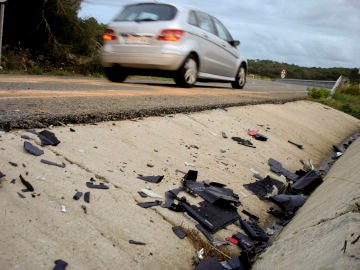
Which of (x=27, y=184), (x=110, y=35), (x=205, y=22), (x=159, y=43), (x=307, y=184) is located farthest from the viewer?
(x=205, y=22)

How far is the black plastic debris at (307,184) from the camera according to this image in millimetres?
4293

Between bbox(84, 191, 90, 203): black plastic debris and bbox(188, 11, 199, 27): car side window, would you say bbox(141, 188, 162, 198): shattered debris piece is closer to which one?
bbox(84, 191, 90, 203): black plastic debris

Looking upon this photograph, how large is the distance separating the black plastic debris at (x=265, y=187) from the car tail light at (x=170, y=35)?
488 centimetres

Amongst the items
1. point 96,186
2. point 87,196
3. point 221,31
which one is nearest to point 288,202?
point 96,186

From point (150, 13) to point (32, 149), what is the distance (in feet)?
20.4

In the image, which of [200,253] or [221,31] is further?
[221,31]

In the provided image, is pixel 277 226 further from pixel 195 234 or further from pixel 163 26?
pixel 163 26

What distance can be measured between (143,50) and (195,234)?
631 cm

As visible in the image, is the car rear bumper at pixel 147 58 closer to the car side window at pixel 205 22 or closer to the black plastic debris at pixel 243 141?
the car side window at pixel 205 22

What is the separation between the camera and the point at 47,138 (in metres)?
3.18

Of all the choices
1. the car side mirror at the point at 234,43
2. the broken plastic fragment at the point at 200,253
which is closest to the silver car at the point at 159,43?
the car side mirror at the point at 234,43

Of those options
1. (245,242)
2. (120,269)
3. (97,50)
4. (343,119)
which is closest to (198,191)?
(245,242)

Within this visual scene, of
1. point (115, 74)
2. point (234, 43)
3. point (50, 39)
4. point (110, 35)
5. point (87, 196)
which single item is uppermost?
point (234, 43)

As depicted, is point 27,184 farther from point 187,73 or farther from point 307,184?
point 187,73
